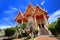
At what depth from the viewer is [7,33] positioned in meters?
9.88

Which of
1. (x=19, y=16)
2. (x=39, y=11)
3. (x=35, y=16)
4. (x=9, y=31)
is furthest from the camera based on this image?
(x=19, y=16)

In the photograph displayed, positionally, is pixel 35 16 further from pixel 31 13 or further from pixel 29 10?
pixel 29 10

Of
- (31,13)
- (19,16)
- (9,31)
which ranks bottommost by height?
(9,31)

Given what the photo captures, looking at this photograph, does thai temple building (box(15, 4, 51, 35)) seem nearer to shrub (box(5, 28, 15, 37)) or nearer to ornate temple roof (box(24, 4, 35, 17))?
ornate temple roof (box(24, 4, 35, 17))

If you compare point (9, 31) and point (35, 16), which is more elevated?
point (35, 16)

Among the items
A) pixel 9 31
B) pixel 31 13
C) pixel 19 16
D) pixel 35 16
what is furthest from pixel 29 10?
pixel 9 31

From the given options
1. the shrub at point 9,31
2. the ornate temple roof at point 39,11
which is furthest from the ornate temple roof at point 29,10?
the shrub at point 9,31

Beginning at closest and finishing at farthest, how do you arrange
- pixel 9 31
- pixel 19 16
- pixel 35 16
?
1. pixel 9 31
2. pixel 35 16
3. pixel 19 16

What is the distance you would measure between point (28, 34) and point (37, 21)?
364cm

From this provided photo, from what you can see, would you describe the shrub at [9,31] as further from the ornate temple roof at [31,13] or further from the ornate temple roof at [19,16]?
the ornate temple roof at [19,16]

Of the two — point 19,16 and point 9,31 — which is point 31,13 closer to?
point 19,16

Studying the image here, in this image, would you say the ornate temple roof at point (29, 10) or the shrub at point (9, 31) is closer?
the shrub at point (9, 31)

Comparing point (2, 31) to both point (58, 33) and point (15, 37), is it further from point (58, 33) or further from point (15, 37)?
point (58, 33)

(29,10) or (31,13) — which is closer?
(31,13)
